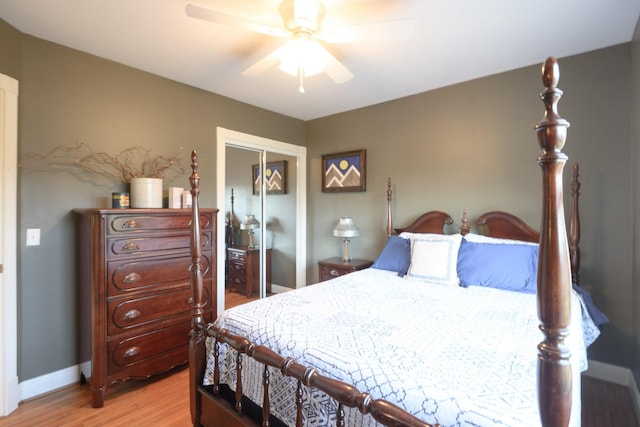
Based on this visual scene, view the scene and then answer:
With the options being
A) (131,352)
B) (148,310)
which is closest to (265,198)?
(148,310)

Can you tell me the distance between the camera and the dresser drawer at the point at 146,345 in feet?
7.24

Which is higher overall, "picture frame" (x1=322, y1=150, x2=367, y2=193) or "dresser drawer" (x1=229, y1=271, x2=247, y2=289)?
"picture frame" (x1=322, y1=150, x2=367, y2=193)

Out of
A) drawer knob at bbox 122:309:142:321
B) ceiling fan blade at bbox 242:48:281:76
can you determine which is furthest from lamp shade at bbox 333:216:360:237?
drawer knob at bbox 122:309:142:321

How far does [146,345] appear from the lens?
2357 millimetres

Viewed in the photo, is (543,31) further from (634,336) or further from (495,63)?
(634,336)

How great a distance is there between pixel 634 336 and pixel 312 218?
3.20 metres

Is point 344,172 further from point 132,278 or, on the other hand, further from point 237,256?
point 132,278

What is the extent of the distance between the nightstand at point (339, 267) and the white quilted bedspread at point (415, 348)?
1184 millimetres

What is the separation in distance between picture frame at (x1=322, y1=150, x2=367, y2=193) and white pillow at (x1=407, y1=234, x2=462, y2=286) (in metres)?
1.31

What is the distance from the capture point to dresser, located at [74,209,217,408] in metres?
2.14

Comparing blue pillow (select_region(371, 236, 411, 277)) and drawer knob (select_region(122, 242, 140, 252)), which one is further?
blue pillow (select_region(371, 236, 411, 277))

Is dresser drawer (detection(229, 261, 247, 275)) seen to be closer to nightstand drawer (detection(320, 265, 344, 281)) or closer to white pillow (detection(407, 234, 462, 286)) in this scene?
nightstand drawer (detection(320, 265, 344, 281))

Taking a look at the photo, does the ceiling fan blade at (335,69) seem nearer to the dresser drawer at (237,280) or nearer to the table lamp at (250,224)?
the table lamp at (250,224)

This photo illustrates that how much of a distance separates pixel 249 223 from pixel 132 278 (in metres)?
1.64
